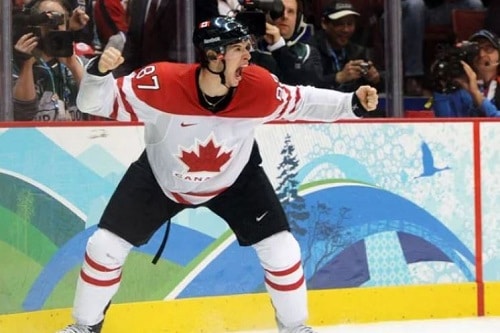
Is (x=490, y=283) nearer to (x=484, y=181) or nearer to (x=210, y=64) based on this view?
(x=484, y=181)

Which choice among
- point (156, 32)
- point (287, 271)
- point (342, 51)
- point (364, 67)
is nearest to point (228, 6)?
point (156, 32)

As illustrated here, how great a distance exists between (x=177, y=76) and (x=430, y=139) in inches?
64.3

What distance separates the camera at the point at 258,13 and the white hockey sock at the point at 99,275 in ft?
3.21

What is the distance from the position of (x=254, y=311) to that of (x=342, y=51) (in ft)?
4.26

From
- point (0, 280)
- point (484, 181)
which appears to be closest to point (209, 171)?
point (0, 280)

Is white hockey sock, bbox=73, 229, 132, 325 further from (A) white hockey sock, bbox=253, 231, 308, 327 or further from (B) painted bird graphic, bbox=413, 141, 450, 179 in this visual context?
(B) painted bird graphic, bbox=413, 141, 450, 179

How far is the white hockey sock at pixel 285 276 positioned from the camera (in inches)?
169

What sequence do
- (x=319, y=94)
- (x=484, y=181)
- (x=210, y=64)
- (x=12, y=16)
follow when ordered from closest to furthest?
(x=210, y=64)
(x=319, y=94)
(x=12, y=16)
(x=484, y=181)

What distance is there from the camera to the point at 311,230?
516cm

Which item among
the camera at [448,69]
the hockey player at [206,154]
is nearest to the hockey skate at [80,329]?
the hockey player at [206,154]

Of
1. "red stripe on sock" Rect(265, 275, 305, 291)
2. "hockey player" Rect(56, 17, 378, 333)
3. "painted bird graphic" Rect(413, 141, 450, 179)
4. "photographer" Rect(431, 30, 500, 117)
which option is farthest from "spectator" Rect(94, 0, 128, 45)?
"photographer" Rect(431, 30, 500, 117)

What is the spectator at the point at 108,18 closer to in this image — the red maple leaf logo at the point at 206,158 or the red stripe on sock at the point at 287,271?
the red maple leaf logo at the point at 206,158

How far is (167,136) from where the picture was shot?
13.8 ft

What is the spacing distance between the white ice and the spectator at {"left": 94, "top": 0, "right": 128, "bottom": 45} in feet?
4.49
